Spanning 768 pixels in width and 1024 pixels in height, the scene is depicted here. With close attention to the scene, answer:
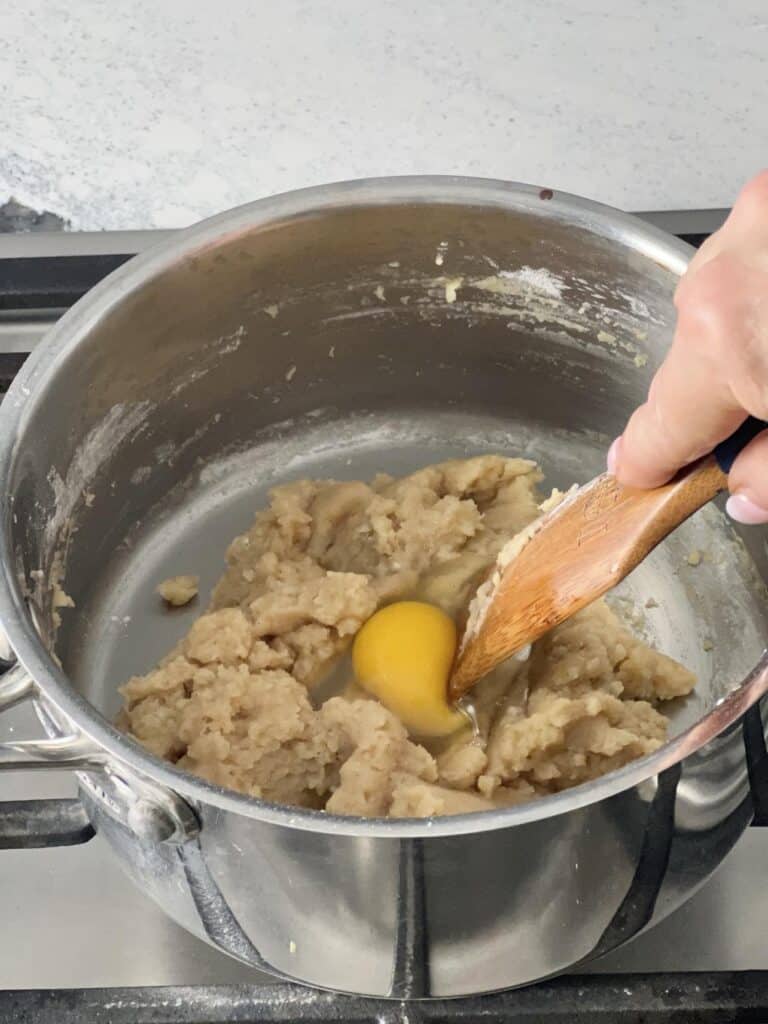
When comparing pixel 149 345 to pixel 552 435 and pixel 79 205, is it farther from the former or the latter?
pixel 552 435

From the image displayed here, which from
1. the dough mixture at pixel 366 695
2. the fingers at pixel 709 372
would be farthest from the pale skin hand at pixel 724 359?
the dough mixture at pixel 366 695

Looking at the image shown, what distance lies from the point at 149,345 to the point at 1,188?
0.40 m

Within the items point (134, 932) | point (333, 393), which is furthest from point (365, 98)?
point (134, 932)

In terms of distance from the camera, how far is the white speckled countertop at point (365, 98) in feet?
4.80

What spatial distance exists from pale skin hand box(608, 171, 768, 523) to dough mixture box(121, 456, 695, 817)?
0.39m

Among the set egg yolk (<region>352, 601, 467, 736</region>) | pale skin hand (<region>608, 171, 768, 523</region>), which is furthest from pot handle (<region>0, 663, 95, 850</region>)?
pale skin hand (<region>608, 171, 768, 523</region>)

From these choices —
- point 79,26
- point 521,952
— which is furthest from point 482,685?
point 79,26

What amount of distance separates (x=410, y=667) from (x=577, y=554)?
272mm

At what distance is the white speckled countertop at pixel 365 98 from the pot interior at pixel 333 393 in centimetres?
21

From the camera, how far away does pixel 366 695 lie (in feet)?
3.93

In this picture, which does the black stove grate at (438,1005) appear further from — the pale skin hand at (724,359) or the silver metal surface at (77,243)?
the silver metal surface at (77,243)

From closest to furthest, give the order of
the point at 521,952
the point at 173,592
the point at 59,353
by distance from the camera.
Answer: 1. the point at 521,952
2. the point at 59,353
3. the point at 173,592

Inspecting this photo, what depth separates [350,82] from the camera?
151 cm

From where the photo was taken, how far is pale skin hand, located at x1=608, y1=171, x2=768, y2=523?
623 mm
